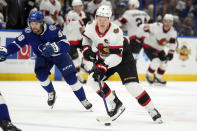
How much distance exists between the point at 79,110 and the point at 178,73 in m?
5.78

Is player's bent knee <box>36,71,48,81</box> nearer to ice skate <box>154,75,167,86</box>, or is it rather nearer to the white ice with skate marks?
the white ice with skate marks

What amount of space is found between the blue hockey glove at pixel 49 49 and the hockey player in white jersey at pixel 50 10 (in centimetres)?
473

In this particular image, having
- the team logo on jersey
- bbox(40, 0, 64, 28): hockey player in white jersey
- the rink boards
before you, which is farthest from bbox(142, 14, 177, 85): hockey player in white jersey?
bbox(40, 0, 64, 28): hockey player in white jersey

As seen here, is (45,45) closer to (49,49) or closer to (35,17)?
(49,49)

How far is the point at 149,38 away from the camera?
398 inches

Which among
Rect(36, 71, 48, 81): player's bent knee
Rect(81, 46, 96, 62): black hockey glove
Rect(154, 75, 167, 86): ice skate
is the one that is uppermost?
Rect(81, 46, 96, 62): black hockey glove

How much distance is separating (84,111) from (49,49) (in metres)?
1.07

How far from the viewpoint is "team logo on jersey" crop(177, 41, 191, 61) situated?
11.4 metres

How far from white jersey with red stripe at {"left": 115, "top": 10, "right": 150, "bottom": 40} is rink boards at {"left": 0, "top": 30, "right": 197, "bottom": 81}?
3.12 ft

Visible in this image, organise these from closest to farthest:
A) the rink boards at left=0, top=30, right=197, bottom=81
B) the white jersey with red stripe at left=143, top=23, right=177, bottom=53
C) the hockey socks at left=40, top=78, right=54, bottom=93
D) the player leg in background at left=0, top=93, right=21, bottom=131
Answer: the player leg in background at left=0, top=93, right=21, bottom=131, the hockey socks at left=40, top=78, right=54, bottom=93, the rink boards at left=0, top=30, right=197, bottom=81, the white jersey with red stripe at left=143, top=23, right=177, bottom=53

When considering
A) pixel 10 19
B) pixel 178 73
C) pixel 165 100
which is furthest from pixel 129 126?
pixel 178 73

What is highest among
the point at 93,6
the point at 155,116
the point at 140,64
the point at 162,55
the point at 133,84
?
the point at 133,84

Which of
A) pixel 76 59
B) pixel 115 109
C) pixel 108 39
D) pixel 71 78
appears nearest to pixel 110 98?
pixel 115 109

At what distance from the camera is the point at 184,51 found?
Result: 37.6 feet
